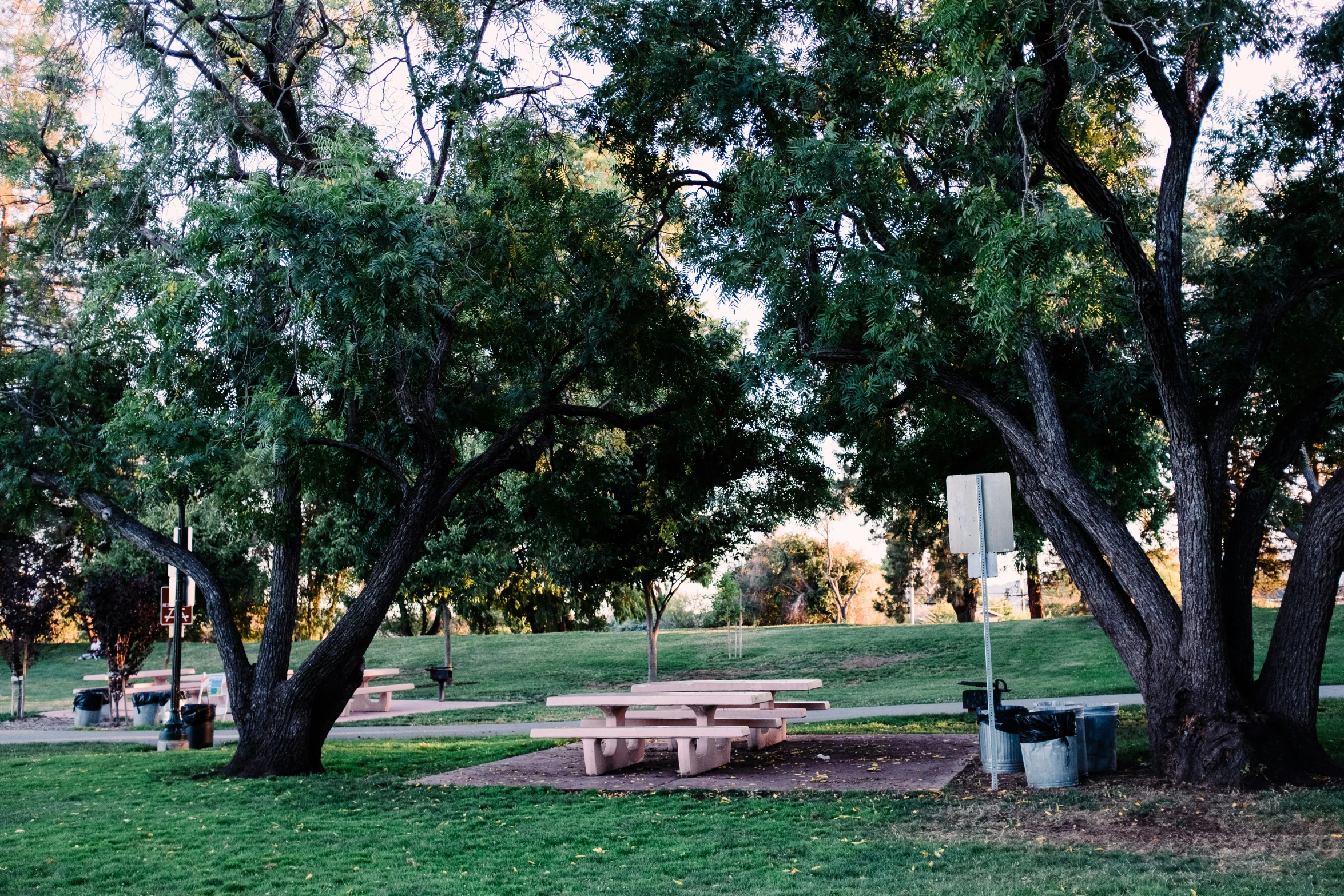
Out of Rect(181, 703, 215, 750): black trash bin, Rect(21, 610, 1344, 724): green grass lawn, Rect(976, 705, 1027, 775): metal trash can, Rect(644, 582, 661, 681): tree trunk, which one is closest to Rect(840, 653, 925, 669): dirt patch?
Rect(21, 610, 1344, 724): green grass lawn

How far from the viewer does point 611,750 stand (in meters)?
11.9

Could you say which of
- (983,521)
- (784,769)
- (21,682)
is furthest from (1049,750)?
(21,682)

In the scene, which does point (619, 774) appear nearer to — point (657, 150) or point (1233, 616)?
point (1233, 616)

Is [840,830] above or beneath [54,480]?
beneath

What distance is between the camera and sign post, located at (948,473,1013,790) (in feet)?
32.6

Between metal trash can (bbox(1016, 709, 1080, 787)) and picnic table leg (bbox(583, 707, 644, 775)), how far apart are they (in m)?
4.02

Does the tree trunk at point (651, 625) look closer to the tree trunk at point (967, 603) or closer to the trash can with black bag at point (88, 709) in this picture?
the trash can with black bag at point (88, 709)

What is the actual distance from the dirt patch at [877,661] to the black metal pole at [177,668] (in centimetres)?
1682

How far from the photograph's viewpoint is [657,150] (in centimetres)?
1344

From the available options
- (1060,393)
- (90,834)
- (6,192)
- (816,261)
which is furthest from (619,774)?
(6,192)

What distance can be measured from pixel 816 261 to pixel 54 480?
9694 millimetres

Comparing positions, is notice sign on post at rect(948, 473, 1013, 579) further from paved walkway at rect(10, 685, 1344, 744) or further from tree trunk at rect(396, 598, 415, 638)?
tree trunk at rect(396, 598, 415, 638)

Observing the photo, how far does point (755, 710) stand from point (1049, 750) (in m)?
3.72

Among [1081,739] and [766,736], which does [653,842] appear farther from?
[766,736]
